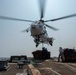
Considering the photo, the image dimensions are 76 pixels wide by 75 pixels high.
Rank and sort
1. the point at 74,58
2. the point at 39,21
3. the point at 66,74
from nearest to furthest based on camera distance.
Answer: the point at 66,74
the point at 74,58
the point at 39,21

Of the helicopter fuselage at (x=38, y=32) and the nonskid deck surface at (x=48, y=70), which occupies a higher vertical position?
the helicopter fuselage at (x=38, y=32)

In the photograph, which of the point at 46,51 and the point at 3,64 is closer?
the point at 3,64

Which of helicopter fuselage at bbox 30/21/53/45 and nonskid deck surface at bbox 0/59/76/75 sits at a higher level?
helicopter fuselage at bbox 30/21/53/45

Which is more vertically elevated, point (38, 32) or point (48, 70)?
point (38, 32)

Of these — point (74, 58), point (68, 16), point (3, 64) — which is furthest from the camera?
point (74, 58)

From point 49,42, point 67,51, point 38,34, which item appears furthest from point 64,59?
point 49,42

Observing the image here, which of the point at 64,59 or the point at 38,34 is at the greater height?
the point at 38,34

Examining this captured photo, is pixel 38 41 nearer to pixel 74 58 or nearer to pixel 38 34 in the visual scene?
pixel 38 34

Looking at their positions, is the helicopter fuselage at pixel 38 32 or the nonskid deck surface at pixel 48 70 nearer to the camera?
the nonskid deck surface at pixel 48 70

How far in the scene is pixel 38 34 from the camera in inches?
2365

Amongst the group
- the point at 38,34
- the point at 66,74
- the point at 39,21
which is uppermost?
the point at 39,21

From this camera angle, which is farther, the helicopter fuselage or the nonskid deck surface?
the helicopter fuselage

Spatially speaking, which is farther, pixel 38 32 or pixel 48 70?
pixel 38 32

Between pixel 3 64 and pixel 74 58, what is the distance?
19124 millimetres
